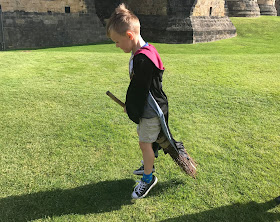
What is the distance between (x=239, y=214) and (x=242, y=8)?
22918 mm

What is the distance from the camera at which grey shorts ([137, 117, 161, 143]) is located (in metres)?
2.04

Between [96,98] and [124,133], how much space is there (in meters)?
1.49

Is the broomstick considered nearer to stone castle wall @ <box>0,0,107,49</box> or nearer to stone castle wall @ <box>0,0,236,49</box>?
stone castle wall @ <box>0,0,236,49</box>

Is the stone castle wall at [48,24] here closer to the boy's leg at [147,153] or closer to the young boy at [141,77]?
the young boy at [141,77]

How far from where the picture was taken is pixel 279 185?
A: 2.32m

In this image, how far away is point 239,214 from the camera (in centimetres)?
198

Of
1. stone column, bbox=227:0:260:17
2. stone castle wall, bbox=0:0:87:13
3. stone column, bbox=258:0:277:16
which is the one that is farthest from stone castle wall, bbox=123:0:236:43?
stone column, bbox=258:0:277:16

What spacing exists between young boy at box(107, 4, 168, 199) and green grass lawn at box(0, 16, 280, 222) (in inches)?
15.6

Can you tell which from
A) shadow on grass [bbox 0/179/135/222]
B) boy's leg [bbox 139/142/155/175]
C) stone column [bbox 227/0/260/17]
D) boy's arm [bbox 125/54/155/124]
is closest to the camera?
boy's arm [bbox 125/54/155/124]

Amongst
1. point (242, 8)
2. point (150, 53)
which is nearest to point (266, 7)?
point (242, 8)

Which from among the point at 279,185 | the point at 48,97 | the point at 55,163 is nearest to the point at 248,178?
the point at 279,185

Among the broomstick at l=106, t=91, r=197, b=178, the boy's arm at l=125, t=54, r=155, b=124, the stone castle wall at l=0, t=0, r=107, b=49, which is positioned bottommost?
the broomstick at l=106, t=91, r=197, b=178

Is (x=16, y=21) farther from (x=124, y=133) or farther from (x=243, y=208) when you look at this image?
(x=243, y=208)

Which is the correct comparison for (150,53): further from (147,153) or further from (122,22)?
(147,153)
